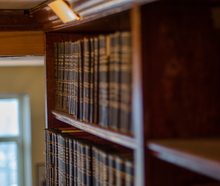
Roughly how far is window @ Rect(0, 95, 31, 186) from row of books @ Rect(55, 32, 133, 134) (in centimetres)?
361

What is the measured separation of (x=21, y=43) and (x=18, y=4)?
0.23m

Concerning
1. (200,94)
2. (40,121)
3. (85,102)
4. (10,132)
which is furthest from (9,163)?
(200,94)

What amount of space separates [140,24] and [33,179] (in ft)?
14.9

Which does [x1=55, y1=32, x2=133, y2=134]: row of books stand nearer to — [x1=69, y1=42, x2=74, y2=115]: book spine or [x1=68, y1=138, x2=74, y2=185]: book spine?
[x1=69, y1=42, x2=74, y2=115]: book spine

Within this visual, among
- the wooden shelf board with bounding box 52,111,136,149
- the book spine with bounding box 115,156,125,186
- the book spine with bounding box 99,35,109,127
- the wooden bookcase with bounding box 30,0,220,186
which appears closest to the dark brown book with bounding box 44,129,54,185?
the wooden shelf board with bounding box 52,111,136,149

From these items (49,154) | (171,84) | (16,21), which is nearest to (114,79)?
(171,84)

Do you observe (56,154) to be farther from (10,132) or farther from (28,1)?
(10,132)

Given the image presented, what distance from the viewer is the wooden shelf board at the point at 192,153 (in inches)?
25.4

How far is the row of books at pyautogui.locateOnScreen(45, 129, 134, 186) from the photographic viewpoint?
1.02 m

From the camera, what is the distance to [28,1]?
1777 mm

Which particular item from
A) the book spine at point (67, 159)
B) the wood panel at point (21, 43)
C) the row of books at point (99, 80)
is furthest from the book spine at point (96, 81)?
the wood panel at point (21, 43)

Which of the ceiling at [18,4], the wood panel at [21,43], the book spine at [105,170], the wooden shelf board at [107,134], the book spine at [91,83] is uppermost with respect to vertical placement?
the ceiling at [18,4]

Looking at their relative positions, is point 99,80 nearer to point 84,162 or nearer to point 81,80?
point 81,80

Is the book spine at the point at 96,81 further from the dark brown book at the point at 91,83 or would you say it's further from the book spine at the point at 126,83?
the book spine at the point at 126,83
